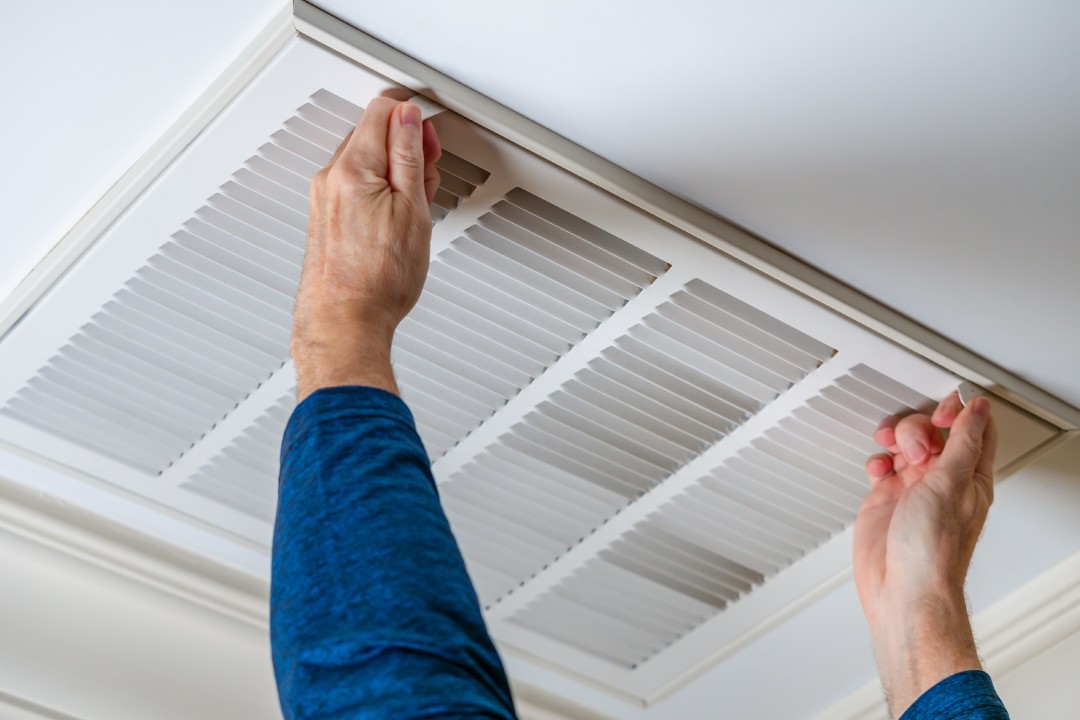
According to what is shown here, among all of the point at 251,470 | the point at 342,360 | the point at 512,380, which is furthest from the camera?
the point at 251,470

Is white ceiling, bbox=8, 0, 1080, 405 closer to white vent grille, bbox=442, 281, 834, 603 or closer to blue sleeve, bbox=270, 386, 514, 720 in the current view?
white vent grille, bbox=442, 281, 834, 603

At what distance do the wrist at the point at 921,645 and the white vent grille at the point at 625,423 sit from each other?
318 mm

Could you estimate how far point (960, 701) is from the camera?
117 centimetres

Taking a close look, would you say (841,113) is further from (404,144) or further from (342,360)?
(342,360)

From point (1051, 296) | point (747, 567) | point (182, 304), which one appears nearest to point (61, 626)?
point (182, 304)

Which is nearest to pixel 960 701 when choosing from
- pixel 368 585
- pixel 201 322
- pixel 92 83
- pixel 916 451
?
pixel 916 451

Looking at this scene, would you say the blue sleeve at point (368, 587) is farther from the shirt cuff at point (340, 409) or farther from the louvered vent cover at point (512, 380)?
the louvered vent cover at point (512, 380)

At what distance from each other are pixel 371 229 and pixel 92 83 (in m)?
0.32

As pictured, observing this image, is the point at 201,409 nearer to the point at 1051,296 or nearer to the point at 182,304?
the point at 182,304

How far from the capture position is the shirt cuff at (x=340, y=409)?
852 mm

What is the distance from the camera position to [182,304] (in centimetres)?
125

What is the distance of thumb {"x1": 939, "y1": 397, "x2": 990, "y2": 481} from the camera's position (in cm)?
126

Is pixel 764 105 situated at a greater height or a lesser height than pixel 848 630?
greater

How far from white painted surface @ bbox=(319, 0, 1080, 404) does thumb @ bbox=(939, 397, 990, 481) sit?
115 millimetres
